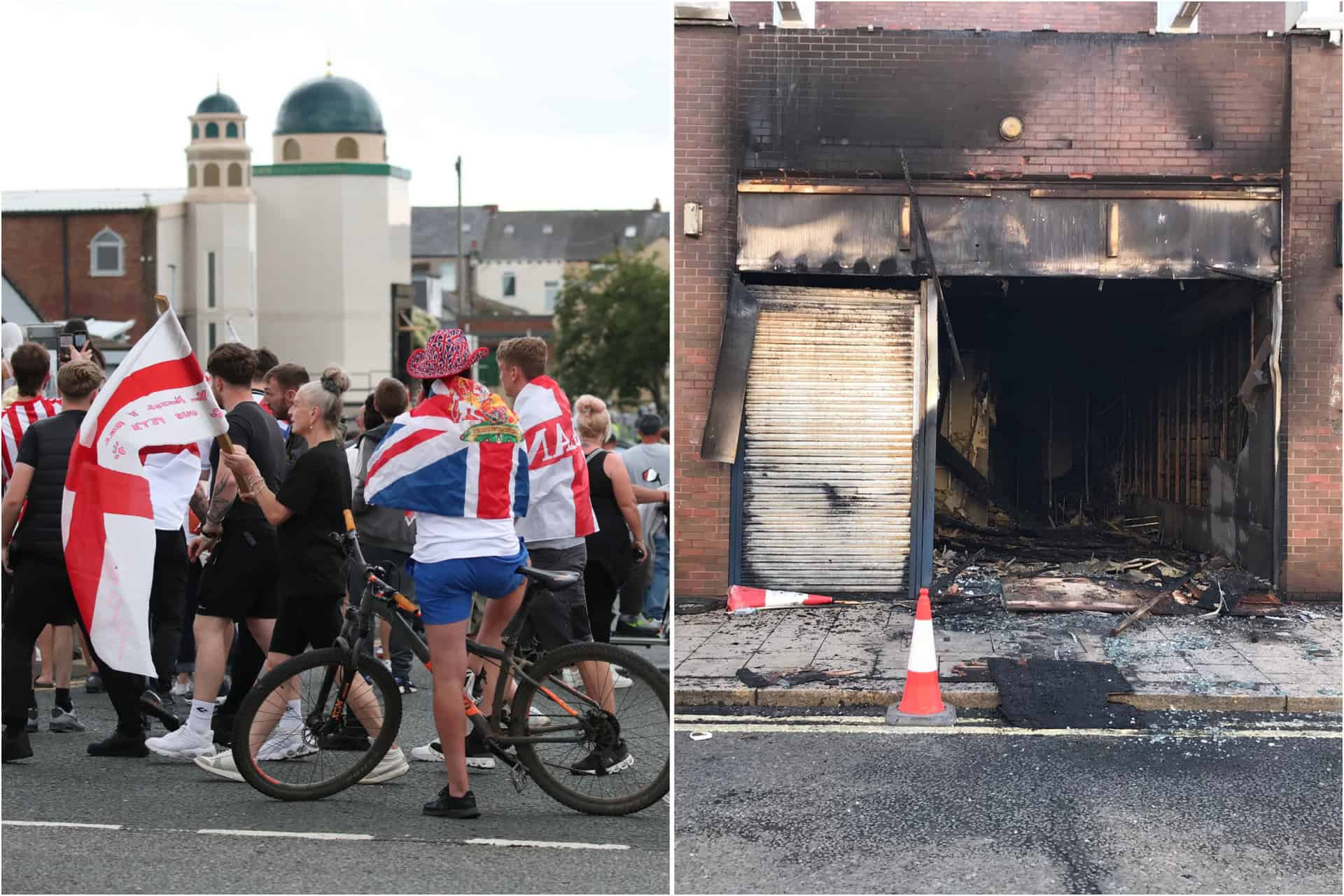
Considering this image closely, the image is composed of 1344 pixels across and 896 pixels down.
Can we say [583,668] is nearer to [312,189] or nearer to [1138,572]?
[1138,572]

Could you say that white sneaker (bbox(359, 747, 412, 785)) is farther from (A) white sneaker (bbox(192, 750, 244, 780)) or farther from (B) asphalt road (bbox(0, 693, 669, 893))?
(A) white sneaker (bbox(192, 750, 244, 780))

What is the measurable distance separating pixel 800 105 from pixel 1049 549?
5.54 metres

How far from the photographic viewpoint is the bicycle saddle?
5.52 meters

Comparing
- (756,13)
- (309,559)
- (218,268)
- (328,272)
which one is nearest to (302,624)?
(309,559)

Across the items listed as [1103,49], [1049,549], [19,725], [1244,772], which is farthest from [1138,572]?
[19,725]

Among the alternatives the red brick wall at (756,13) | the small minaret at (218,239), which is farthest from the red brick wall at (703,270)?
the small minaret at (218,239)

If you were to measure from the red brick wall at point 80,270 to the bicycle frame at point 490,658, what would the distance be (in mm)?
52874

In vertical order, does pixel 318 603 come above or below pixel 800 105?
below

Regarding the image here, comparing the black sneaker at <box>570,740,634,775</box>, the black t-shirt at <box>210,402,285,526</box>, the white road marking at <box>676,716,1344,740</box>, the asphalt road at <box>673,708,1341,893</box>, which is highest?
the black t-shirt at <box>210,402,285,526</box>

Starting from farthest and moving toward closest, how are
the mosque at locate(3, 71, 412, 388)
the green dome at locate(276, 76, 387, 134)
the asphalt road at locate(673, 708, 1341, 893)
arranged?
the green dome at locate(276, 76, 387, 134) → the mosque at locate(3, 71, 412, 388) → the asphalt road at locate(673, 708, 1341, 893)

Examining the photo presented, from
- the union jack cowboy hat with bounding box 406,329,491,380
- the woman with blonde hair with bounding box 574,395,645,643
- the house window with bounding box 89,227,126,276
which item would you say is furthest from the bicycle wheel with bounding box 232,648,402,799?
the house window with bounding box 89,227,126,276

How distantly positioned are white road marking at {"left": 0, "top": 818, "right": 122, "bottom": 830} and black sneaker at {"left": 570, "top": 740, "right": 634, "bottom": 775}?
1787 mm

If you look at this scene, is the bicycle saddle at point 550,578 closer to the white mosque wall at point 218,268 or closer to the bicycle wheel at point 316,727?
the bicycle wheel at point 316,727

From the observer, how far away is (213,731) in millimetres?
7027
